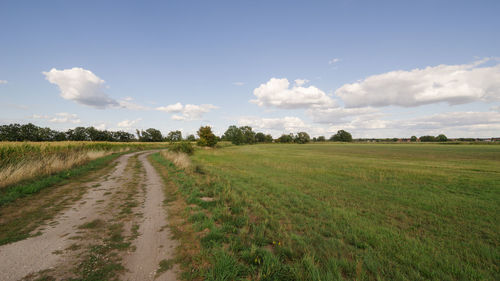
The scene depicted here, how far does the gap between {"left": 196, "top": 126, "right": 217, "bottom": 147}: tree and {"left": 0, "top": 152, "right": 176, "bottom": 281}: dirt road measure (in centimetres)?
5069

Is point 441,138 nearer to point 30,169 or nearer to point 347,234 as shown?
point 347,234

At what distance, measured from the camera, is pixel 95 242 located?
4.49m

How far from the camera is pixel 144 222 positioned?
18.7 feet

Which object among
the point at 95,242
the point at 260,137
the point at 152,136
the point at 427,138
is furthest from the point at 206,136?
the point at 427,138

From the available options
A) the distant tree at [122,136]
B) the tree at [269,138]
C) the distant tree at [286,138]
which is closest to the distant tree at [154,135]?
the distant tree at [122,136]

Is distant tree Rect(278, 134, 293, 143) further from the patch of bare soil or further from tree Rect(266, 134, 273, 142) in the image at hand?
the patch of bare soil

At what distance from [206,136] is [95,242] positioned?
180 feet

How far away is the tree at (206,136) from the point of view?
5769 cm

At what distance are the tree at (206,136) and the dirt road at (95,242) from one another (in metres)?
50.7

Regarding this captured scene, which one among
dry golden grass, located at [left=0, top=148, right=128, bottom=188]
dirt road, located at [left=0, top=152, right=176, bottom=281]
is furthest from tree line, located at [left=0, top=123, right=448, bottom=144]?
dirt road, located at [left=0, top=152, right=176, bottom=281]

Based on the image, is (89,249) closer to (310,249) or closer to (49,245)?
(49,245)

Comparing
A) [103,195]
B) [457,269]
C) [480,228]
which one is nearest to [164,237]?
[103,195]

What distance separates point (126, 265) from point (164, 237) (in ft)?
4.06

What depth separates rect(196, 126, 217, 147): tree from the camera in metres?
57.7
